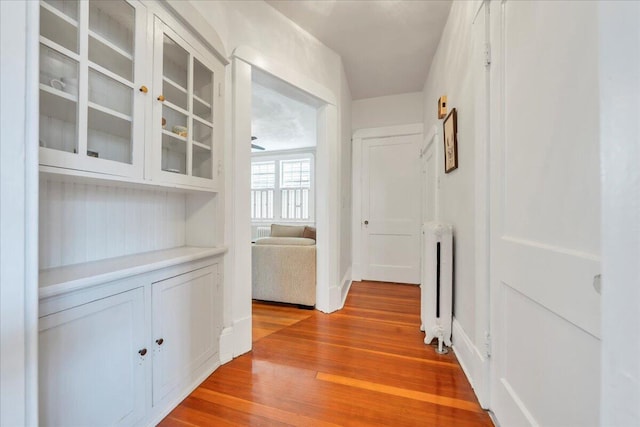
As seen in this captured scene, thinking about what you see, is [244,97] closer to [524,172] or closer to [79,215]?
[79,215]

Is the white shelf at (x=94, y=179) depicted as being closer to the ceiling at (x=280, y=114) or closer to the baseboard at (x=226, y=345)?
the baseboard at (x=226, y=345)

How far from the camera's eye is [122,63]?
3.93 feet

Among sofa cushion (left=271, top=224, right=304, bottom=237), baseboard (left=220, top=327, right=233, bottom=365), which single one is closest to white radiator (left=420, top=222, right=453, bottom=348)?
baseboard (left=220, top=327, right=233, bottom=365)

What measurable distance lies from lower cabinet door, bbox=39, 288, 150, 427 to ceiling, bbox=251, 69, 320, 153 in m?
1.86

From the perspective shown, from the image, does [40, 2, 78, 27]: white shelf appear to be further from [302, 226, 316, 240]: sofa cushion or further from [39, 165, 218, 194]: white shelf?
[302, 226, 316, 240]: sofa cushion

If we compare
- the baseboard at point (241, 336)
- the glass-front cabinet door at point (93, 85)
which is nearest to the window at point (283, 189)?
the baseboard at point (241, 336)

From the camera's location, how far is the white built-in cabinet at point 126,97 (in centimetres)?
98

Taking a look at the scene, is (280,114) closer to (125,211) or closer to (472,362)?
(125,211)

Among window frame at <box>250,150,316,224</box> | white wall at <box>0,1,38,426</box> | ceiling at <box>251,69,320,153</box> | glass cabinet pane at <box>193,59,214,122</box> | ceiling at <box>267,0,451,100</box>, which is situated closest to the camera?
white wall at <box>0,1,38,426</box>

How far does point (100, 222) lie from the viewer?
1287 millimetres

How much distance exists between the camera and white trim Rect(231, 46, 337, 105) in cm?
193

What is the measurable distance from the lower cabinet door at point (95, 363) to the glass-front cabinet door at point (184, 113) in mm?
652

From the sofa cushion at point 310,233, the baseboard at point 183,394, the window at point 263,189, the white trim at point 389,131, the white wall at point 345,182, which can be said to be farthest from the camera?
the window at point 263,189

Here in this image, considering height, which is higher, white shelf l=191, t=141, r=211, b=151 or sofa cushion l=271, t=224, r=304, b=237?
white shelf l=191, t=141, r=211, b=151
